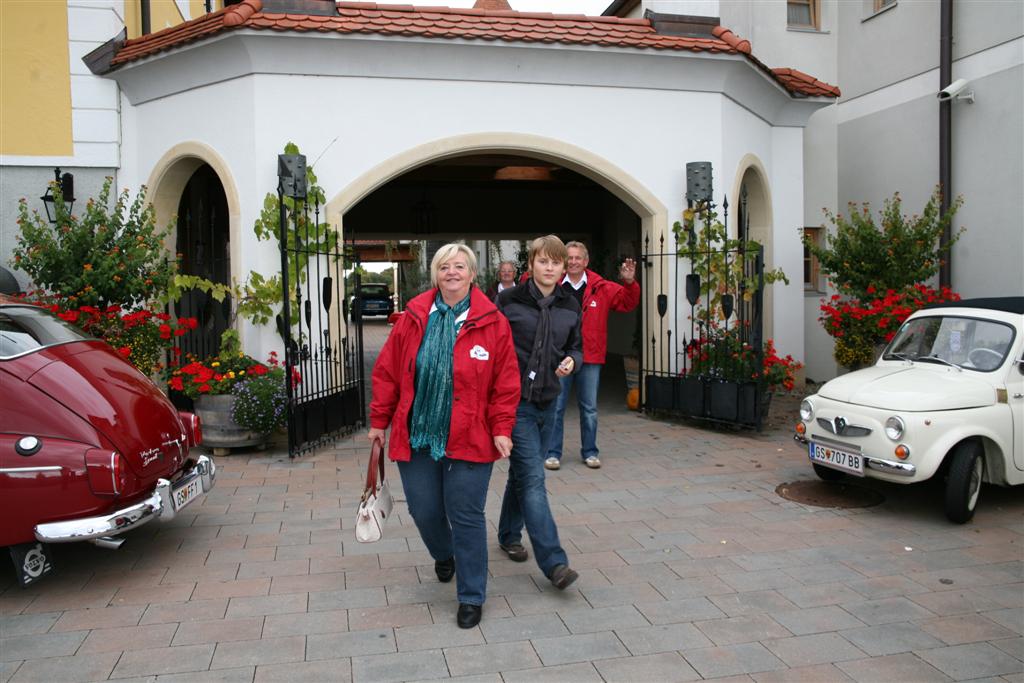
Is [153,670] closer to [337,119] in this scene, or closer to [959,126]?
[337,119]

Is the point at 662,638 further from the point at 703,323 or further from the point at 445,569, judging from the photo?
the point at 703,323

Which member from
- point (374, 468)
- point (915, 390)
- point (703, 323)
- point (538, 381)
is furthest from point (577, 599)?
point (703, 323)

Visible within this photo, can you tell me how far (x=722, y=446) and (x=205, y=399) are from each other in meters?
5.08

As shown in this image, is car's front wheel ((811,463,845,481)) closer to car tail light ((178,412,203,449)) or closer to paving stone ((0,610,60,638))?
car tail light ((178,412,203,449))

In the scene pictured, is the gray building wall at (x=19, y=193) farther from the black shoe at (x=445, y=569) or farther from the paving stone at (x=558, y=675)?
the paving stone at (x=558, y=675)

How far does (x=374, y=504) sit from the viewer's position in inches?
155

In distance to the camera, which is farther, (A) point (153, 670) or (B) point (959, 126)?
(B) point (959, 126)

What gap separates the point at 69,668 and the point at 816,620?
3490mm

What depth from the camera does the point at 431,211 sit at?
1562 cm

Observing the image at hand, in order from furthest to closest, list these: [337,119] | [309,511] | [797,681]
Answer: [337,119] → [309,511] → [797,681]

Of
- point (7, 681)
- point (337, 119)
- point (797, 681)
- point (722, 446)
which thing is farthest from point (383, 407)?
point (337, 119)

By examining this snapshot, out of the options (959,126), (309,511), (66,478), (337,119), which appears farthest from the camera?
(959,126)

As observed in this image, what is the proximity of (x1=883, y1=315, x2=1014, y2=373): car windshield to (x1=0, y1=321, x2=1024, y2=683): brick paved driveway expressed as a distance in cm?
106

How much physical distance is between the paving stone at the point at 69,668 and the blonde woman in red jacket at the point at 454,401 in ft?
5.01
